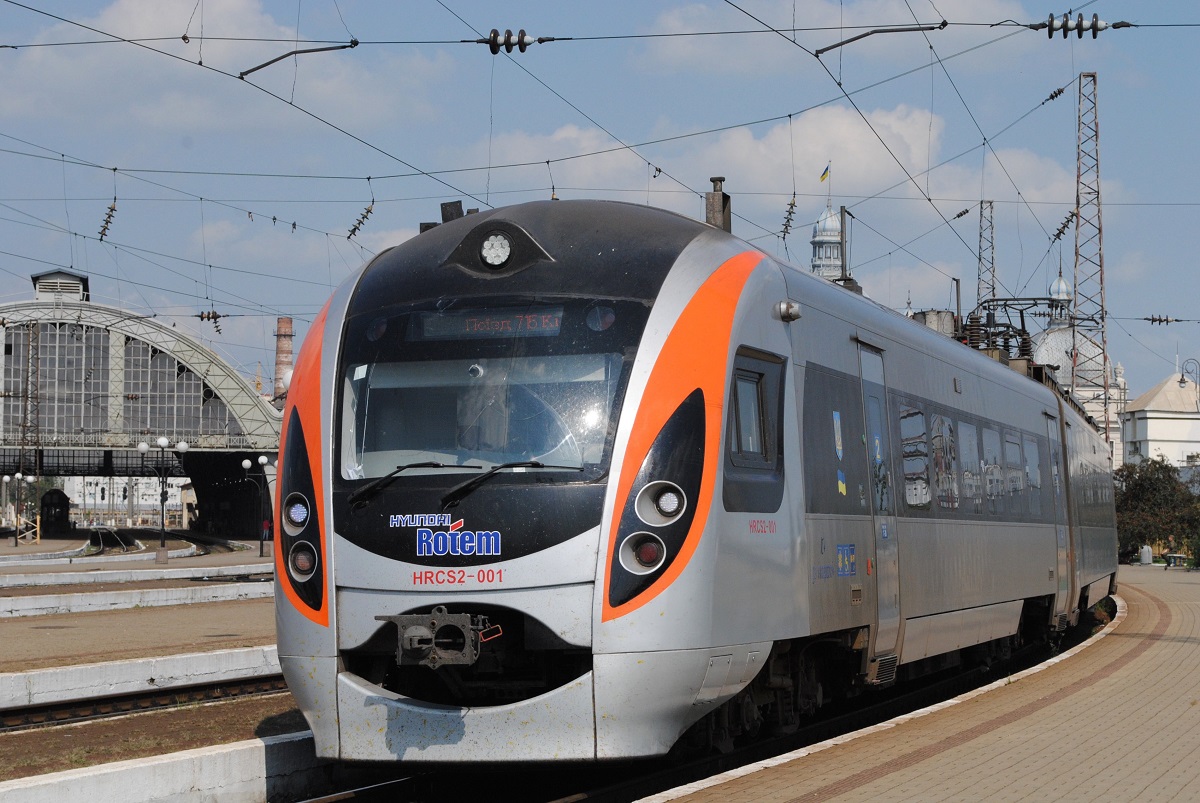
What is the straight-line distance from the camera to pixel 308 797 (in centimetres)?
1000

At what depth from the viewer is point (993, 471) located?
15.8 m

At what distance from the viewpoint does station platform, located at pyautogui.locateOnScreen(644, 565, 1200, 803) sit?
322 inches

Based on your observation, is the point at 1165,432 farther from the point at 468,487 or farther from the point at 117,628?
the point at 468,487

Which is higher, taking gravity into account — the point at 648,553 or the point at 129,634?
the point at 648,553

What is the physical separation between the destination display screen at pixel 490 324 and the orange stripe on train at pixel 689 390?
74 centimetres

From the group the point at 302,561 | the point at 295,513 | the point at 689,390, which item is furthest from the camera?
the point at 295,513

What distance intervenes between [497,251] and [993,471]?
8.51 meters

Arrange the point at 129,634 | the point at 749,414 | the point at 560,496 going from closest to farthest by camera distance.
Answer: the point at 560,496, the point at 749,414, the point at 129,634

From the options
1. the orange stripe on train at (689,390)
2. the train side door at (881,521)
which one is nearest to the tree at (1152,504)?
the train side door at (881,521)

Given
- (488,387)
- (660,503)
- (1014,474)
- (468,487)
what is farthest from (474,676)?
(1014,474)

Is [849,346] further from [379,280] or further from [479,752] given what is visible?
[479,752]

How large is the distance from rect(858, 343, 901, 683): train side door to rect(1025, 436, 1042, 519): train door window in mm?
6448

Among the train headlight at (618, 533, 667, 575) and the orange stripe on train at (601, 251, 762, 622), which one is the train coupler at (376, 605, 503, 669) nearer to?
the orange stripe on train at (601, 251, 762, 622)

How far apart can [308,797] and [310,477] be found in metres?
2.61
